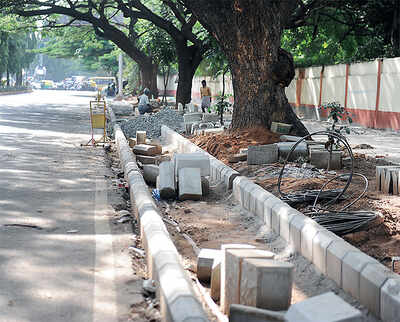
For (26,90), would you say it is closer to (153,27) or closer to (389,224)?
(153,27)

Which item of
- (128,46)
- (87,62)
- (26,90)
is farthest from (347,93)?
(87,62)

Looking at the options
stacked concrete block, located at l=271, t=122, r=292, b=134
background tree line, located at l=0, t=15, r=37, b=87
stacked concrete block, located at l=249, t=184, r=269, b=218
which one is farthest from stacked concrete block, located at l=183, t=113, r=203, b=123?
background tree line, located at l=0, t=15, r=37, b=87

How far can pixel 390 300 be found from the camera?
4.12 m

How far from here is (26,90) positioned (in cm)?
6919

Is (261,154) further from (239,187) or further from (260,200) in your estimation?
(260,200)

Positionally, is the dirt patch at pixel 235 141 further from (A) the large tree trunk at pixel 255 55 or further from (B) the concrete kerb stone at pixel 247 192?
(B) the concrete kerb stone at pixel 247 192

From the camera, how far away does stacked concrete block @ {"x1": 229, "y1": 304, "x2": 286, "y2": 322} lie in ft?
12.6

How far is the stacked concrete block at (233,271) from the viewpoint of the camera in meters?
4.43

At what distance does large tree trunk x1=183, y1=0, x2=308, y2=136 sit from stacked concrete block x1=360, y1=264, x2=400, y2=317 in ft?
30.5

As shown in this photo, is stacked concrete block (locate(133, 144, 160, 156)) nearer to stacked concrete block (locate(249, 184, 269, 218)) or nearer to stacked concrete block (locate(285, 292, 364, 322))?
stacked concrete block (locate(249, 184, 269, 218))

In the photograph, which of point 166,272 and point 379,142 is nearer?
point 166,272

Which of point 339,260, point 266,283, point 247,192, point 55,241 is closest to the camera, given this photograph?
point 266,283

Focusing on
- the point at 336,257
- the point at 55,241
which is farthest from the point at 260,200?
the point at 336,257

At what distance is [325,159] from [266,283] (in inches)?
251
